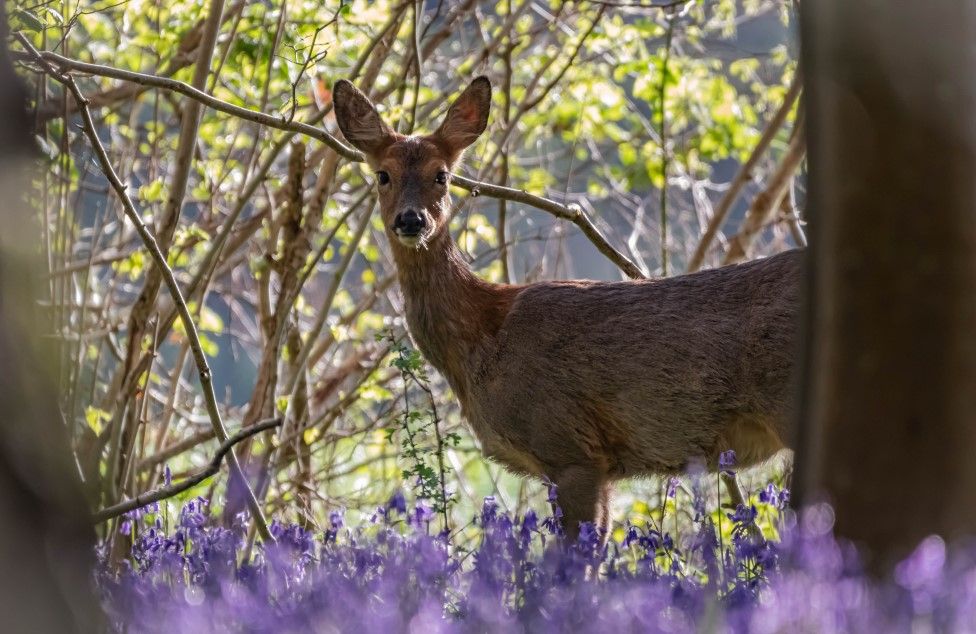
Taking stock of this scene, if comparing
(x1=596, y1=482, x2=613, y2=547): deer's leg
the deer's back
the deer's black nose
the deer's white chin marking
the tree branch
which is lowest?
(x1=596, y1=482, x2=613, y2=547): deer's leg

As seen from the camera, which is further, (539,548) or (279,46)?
(279,46)

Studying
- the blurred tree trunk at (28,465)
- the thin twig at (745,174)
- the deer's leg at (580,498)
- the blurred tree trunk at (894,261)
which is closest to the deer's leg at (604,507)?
the deer's leg at (580,498)

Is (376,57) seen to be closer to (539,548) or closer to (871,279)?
(539,548)

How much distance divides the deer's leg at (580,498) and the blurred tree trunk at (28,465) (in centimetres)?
319

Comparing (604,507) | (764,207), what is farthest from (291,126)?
(764,207)

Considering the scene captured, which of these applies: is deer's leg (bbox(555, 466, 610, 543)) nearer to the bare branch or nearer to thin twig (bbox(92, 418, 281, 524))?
thin twig (bbox(92, 418, 281, 524))

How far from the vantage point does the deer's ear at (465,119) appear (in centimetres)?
630

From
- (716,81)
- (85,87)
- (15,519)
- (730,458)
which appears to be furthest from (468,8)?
(15,519)

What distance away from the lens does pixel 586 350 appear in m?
5.66

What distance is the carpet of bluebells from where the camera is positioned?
7.29 feet

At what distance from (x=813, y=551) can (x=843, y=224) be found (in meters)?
0.93

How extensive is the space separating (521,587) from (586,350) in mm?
2803

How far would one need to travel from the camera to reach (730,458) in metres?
4.14

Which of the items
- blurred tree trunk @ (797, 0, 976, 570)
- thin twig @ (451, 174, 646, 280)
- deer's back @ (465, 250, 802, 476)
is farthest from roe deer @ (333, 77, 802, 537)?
blurred tree trunk @ (797, 0, 976, 570)
